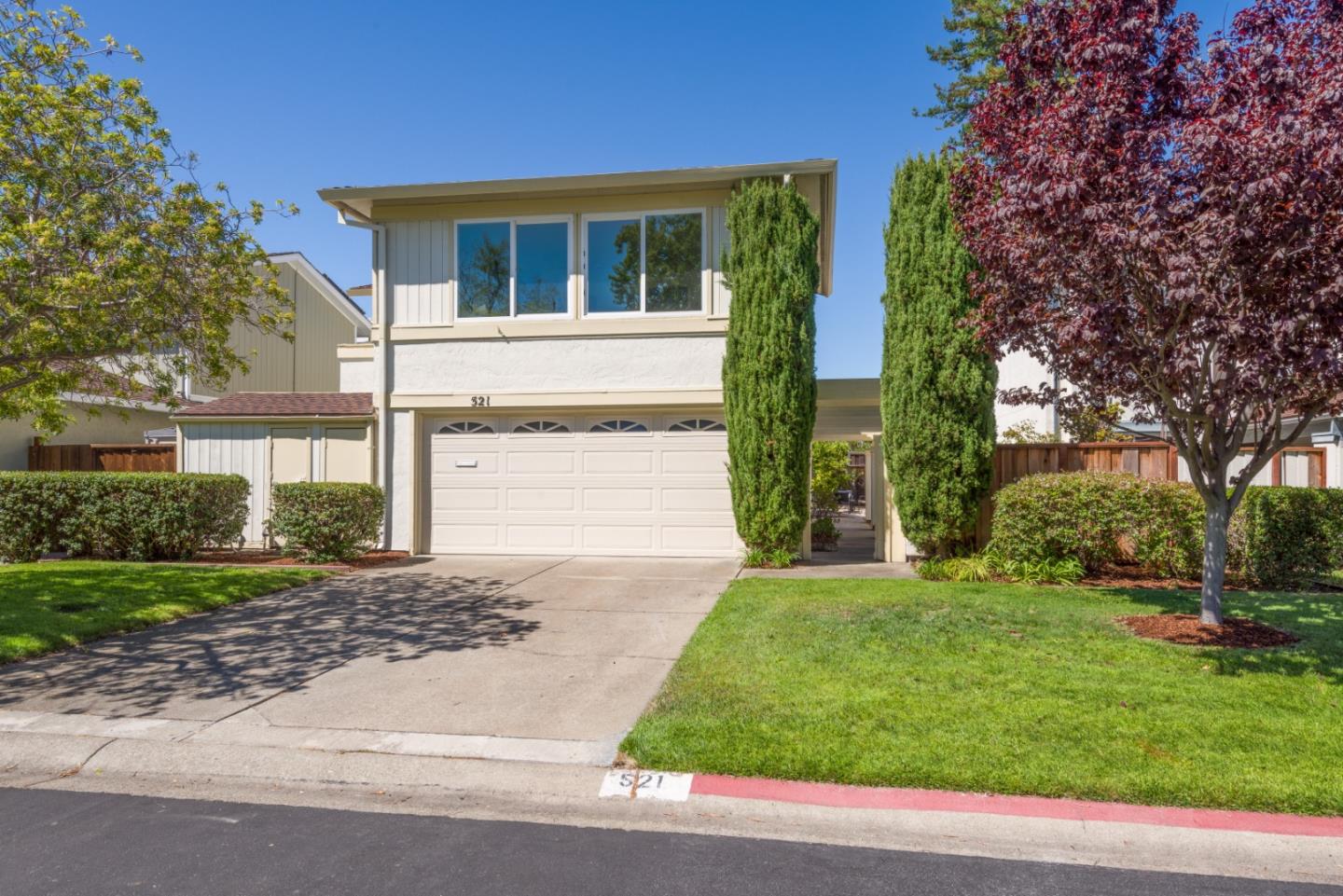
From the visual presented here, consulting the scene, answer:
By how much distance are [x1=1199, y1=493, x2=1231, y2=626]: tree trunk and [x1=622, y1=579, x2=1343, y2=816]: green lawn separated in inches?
27.1

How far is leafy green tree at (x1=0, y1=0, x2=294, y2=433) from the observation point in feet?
28.1

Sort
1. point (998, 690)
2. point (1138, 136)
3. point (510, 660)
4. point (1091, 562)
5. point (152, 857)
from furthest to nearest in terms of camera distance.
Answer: point (1091, 562), point (510, 660), point (1138, 136), point (998, 690), point (152, 857)

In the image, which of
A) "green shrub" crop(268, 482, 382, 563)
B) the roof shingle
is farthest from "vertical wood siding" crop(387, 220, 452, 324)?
"green shrub" crop(268, 482, 382, 563)

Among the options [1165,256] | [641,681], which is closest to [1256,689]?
[1165,256]

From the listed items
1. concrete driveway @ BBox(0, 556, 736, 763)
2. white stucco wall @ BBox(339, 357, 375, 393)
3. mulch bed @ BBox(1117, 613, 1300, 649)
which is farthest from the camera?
white stucco wall @ BBox(339, 357, 375, 393)

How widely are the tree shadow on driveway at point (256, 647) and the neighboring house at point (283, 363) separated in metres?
11.8

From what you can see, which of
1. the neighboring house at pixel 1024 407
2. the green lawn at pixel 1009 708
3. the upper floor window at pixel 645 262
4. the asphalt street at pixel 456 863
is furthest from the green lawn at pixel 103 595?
the neighboring house at pixel 1024 407

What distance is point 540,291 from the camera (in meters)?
13.5

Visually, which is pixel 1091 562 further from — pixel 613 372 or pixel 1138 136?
pixel 613 372

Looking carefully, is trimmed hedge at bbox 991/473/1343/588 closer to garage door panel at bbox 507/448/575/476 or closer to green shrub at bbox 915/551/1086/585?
green shrub at bbox 915/551/1086/585

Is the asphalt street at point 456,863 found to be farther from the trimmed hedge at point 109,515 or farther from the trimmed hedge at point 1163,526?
the trimmed hedge at point 109,515

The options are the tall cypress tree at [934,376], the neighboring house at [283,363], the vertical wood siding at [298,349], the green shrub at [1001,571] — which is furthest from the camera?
the vertical wood siding at [298,349]

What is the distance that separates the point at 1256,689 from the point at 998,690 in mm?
1748

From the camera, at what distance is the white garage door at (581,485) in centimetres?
1301
